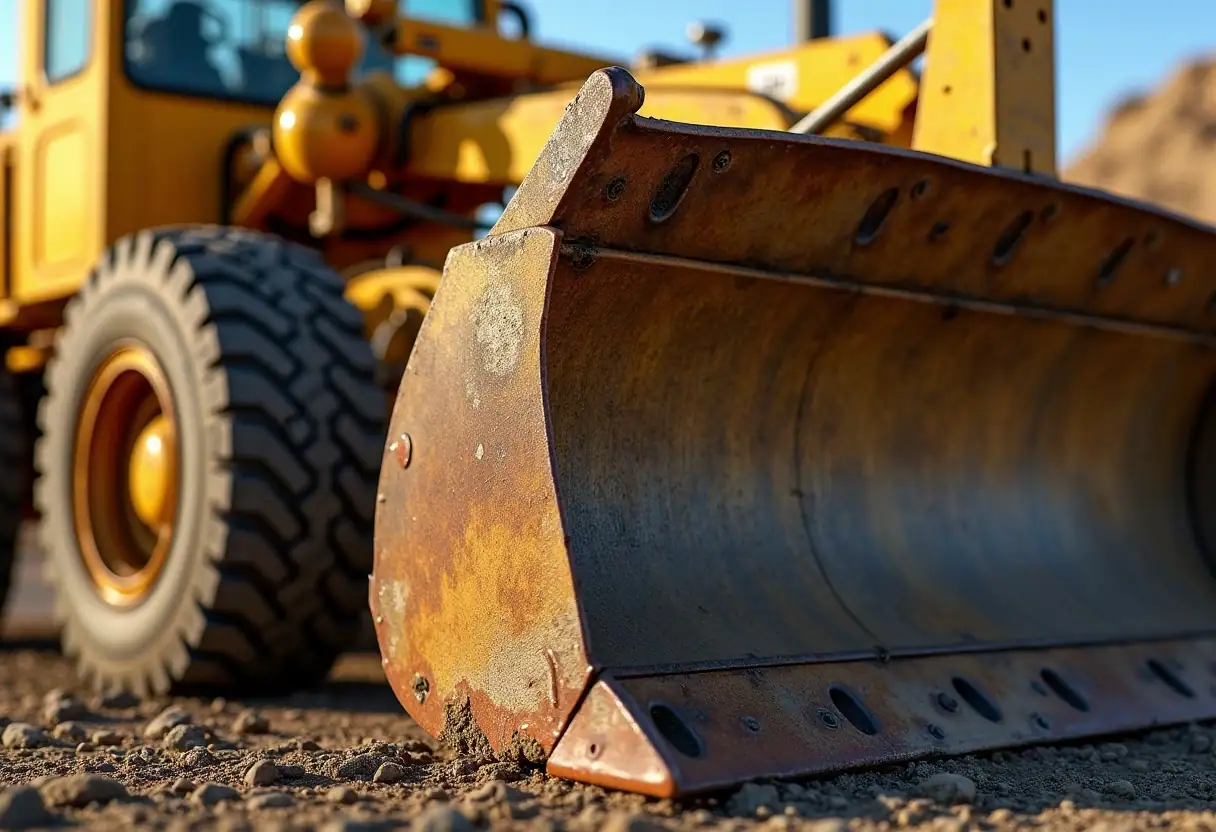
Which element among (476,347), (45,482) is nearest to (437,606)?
(476,347)

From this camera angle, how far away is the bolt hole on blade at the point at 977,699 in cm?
270

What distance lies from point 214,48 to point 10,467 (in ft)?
5.16

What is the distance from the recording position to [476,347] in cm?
245

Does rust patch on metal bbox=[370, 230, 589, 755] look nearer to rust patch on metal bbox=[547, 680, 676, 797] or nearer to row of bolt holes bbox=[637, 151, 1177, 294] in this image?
rust patch on metal bbox=[547, 680, 676, 797]

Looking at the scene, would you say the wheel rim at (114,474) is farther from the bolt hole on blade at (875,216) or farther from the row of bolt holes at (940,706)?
the row of bolt holes at (940,706)

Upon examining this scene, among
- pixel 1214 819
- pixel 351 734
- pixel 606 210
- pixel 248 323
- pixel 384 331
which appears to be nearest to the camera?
pixel 1214 819

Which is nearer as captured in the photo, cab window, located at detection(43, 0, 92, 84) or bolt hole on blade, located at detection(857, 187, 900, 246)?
bolt hole on blade, located at detection(857, 187, 900, 246)

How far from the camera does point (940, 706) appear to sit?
2.64 metres

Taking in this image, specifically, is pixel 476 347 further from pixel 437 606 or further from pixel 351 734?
pixel 351 734

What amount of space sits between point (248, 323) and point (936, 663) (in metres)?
1.76

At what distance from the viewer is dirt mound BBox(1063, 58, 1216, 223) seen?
2330 centimetres

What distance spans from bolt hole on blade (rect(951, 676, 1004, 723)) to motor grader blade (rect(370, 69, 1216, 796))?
13mm

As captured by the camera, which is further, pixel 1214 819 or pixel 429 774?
pixel 429 774

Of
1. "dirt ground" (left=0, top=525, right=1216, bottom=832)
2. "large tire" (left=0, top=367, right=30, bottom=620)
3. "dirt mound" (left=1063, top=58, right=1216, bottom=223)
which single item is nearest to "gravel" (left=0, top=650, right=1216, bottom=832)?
"dirt ground" (left=0, top=525, right=1216, bottom=832)
